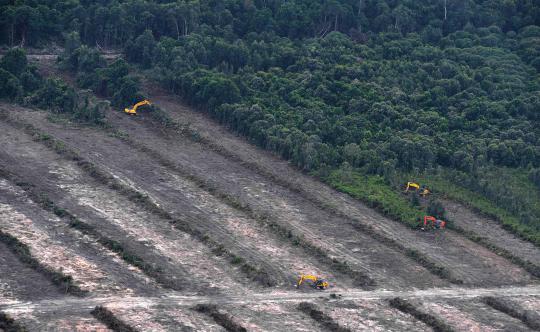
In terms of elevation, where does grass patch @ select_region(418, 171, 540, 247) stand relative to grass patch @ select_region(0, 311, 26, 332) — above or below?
above

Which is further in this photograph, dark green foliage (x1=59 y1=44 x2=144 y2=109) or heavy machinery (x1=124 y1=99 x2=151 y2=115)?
dark green foliage (x1=59 y1=44 x2=144 y2=109)

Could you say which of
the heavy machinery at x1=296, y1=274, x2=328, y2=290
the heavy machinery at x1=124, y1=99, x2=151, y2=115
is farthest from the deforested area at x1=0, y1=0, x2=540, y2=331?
Result: the heavy machinery at x1=296, y1=274, x2=328, y2=290

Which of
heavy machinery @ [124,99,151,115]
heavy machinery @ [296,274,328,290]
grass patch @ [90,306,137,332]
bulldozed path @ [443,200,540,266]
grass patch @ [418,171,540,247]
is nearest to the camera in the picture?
grass patch @ [90,306,137,332]

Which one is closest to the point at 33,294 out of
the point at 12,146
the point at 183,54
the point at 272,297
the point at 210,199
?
the point at 272,297

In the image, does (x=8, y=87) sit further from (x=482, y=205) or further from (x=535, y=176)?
(x=535, y=176)

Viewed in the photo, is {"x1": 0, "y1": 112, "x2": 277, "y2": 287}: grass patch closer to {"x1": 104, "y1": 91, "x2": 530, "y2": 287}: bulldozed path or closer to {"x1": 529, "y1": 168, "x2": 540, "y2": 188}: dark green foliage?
{"x1": 104, "y1": 91, "x2": 530, "y2": 287}: bulldozed path

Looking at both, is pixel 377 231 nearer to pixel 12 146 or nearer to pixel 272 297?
pixel 272 297

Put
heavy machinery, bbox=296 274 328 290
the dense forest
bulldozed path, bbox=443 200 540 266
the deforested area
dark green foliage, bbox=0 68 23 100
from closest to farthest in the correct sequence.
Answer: the deforested area
heavy machinery, bbox=296 274 328 290
bulldozed path, bbox=443 200 540 266
the dense forest
dark green foliage, bbox=0 68 23 100
